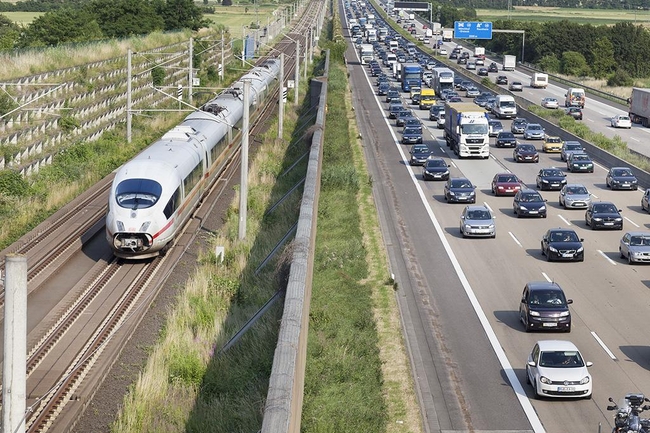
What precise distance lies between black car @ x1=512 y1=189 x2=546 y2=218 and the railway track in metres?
14.4

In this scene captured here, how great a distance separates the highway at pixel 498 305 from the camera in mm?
25562

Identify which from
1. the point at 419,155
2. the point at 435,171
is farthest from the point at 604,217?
the point at 419,155

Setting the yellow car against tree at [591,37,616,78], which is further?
tree at [591,37,616,78]

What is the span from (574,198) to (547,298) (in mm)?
21134

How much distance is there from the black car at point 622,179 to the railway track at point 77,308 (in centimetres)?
2331

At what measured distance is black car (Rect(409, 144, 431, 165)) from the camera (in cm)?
6556

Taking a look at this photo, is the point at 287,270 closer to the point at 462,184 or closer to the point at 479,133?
the point at 462,184

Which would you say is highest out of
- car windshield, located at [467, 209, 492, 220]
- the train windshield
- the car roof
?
the train windshield

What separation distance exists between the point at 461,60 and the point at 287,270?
131125mm

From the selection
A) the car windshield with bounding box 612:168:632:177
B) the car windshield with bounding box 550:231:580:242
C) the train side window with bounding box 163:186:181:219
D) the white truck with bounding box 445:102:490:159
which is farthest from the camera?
the white truck with bounding box 445:102:490:159

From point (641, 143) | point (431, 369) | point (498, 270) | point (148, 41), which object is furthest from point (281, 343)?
point (148, 41)

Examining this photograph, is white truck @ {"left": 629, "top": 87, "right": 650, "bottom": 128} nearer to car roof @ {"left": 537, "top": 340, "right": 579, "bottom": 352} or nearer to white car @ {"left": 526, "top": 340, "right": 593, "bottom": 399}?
car roof @ {"left": 537, "top": 340, "right": 579, "bottom": 352}

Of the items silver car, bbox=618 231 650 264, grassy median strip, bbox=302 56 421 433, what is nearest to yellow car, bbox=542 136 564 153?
grassy median strip, bbox=302 56 421 433

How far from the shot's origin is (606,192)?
57.8m
